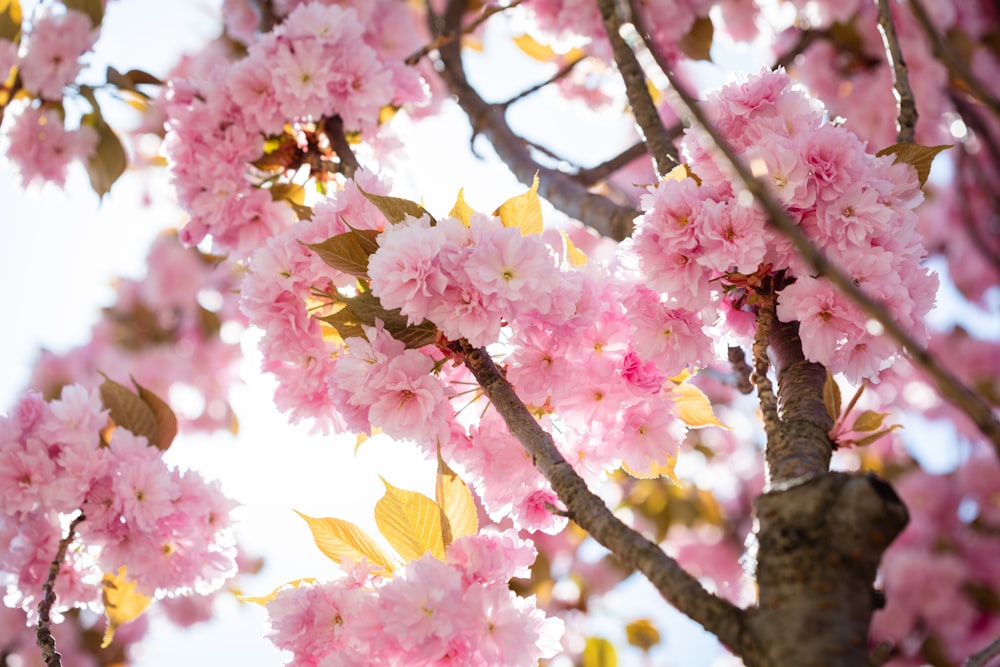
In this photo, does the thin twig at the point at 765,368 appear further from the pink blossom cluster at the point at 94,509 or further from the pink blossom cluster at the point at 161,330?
the pink blossom cluster at the point at 161,330

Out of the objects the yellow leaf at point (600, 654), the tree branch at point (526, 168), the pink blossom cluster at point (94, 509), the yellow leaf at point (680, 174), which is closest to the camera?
the yellow leaf at point (680, 174)

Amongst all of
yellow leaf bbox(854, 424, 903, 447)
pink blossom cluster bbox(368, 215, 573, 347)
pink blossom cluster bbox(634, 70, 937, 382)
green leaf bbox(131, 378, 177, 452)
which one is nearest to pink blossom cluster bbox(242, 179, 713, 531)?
pink blossom cluster bbox(368, 215, 573, 347)

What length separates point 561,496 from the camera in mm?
871

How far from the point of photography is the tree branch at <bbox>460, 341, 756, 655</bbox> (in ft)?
2.28

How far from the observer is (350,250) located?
1063mm

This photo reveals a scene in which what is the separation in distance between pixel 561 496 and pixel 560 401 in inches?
9.5

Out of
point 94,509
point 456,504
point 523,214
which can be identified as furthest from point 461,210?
point 94,509

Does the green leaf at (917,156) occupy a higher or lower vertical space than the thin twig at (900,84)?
lower

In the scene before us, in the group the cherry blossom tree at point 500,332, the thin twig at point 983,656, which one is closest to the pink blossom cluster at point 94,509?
the cherry blossom tree at point 500,332

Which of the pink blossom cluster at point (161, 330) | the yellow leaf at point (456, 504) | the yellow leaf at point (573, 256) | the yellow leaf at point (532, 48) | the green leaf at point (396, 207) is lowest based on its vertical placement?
the yellow leaf at point (456, 504)

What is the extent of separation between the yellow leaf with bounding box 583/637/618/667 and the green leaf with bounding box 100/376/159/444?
49.7 inches

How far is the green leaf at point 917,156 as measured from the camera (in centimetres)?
103

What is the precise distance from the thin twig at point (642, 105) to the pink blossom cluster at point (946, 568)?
10.0 feet

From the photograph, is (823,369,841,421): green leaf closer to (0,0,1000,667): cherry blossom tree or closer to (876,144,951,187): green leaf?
(0,0,1000,667): cherry blossom tree
